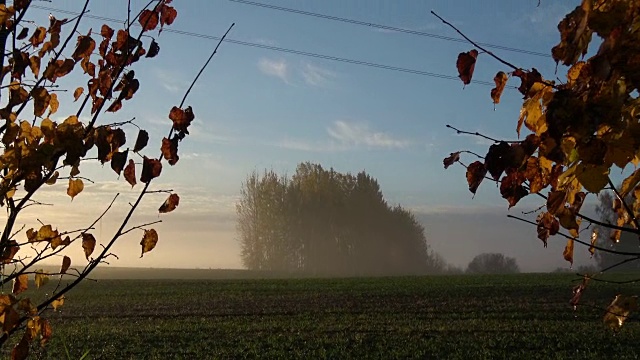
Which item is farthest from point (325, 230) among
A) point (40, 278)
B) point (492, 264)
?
point (40, 278)

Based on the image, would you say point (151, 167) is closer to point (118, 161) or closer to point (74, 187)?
point (118, 161)

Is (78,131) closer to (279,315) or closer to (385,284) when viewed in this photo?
(279,315)

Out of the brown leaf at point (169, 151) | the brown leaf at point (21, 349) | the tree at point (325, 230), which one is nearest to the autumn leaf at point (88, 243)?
the brown leaf at point (21, 349)

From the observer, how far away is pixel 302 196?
81000 mm

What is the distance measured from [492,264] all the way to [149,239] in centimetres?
9279

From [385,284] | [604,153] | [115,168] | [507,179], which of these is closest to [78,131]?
[115,168]

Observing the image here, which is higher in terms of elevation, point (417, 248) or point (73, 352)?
point (417, 248)

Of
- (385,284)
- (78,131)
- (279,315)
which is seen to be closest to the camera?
(78,131)

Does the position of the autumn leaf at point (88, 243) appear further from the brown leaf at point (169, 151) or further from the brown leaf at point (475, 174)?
the brown leaf at point (475, 174)

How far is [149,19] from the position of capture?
9.13 feet

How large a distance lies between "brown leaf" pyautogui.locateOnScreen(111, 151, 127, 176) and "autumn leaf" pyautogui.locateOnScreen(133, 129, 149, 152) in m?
0.05

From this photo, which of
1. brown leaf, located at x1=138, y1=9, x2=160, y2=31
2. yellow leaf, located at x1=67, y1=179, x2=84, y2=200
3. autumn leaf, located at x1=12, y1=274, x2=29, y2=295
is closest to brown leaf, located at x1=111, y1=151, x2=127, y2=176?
yellow leaf, located at x1=67, y1=179, x2=84, y2=200

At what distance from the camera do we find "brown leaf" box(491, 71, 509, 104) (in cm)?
199

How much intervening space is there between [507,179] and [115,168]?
52.3 inches
